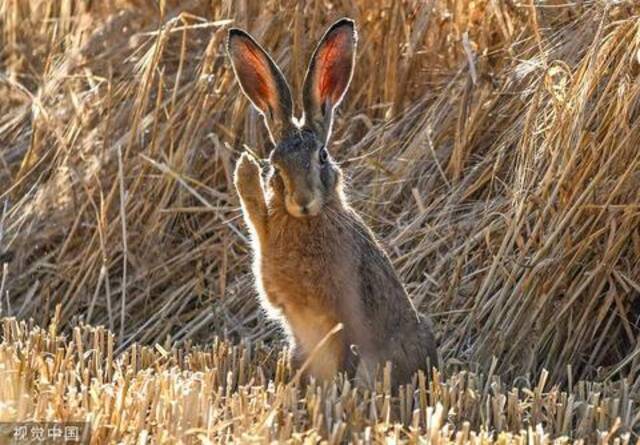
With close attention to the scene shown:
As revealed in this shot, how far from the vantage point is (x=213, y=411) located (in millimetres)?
4309

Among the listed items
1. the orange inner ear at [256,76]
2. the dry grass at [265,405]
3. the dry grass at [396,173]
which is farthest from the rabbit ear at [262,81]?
the dry grass at [396,173]

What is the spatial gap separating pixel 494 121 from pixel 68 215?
1919 mm

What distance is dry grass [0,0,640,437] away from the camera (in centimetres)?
574

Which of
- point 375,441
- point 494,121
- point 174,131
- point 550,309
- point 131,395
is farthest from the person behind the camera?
point 174,131

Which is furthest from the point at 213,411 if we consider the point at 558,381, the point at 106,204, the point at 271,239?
the point at 106,204

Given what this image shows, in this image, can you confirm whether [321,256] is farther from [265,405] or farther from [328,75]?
[265,405]

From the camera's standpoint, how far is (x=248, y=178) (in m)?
5.38

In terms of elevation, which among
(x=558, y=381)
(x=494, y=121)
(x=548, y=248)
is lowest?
(x=558, y=381)

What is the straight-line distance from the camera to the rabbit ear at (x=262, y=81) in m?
5.30

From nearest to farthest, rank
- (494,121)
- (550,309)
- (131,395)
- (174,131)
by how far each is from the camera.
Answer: (131,395)
(550,309)
(494,121)
(174,131)

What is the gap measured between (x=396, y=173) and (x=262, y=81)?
4.26 ft

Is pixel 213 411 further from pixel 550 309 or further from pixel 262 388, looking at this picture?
pixel 550 309

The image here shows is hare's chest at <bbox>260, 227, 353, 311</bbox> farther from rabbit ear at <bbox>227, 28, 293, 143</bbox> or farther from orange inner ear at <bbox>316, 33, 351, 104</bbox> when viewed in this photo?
orange inner ear at <bbox>316, 33, 351, 104</bbox>

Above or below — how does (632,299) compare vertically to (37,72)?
below
